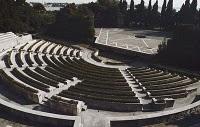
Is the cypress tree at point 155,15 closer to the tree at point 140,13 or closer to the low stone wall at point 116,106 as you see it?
the tree at point 140,13

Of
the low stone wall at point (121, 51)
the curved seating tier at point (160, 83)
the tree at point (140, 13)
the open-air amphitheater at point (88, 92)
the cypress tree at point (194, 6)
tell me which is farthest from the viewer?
the tree at point (140, 13)

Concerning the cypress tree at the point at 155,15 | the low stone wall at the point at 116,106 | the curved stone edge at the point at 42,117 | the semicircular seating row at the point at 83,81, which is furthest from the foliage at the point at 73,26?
the curved stone edge at the point at 42,117

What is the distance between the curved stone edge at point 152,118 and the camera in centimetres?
3416

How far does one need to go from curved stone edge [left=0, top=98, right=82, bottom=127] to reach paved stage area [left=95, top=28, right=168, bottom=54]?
118ft

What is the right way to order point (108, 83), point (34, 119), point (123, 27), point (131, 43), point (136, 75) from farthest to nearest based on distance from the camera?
1. point (123, 27)
2. point (131, 43)
3. point (136, 75)
4. point (108, 83)
5. point (34, 119)

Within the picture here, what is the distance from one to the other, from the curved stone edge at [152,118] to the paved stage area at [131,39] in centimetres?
3014

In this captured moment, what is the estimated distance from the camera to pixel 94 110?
123 ft

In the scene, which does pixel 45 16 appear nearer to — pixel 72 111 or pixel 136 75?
pixel 136 75

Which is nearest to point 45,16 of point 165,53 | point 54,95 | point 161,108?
point 165,53

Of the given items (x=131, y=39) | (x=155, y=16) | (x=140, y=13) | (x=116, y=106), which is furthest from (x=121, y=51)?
(x=140, y=13)

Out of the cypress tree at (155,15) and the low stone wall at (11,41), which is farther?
the cypress tree at (155,15)

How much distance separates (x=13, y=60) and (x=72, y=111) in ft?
69.4

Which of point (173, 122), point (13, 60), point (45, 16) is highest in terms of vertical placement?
point (45, 16)

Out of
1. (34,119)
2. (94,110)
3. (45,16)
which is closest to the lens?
(34,119)
